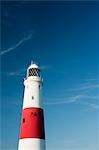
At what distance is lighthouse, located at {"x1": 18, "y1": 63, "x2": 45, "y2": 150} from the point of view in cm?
2412

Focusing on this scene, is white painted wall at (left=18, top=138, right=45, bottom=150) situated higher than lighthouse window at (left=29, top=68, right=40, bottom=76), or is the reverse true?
lighthouse window at (left=29, top=68, right=40, bottom=76)

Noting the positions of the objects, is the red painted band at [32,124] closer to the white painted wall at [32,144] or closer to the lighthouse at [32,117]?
the lighthouse at [32,117]

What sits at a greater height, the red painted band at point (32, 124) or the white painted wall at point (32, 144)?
the red painted band at point (32, 124)

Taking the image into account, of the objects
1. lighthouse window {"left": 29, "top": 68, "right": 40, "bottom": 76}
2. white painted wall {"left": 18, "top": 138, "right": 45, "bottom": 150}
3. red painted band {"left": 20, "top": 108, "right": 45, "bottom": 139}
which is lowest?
white painted wall {"left": 18, "top": 138, "right": 45, "bottom": 150}

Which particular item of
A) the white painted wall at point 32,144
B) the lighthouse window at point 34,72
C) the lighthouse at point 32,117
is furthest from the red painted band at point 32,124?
the lighthouse window at point 34,72

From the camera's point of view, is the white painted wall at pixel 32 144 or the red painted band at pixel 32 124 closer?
the white painted wall at pixel 32 144

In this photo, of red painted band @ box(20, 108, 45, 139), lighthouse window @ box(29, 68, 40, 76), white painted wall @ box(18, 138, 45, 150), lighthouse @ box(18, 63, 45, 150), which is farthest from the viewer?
lighthouse window @ box(29, 68, 40, 76)

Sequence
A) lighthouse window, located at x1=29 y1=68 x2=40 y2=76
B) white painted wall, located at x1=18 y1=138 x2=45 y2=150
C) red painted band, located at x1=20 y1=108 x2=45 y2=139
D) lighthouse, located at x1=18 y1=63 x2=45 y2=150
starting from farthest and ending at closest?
lighthouse window, located at x1=29 y1=68 x2=40 y2=76
red painted band, located at x1=20 y1=108 x2=45 y2=139
lighthouse, located at x1=18 y1=63 x2=45 y2=150
white painted wall, located at x1=18 y1=138 x2=45 y2=150

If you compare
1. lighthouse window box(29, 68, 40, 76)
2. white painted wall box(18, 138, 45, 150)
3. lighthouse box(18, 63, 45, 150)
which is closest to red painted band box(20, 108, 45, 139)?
lighthouse box(18, 63, 45, 150)

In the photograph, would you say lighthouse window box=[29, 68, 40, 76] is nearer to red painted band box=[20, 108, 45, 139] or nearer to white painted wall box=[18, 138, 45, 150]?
red painted band box=[20, 108, 45, 139]

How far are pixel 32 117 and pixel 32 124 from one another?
34cm

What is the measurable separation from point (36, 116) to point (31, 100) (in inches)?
31.5

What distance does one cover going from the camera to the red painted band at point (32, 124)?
24234mm

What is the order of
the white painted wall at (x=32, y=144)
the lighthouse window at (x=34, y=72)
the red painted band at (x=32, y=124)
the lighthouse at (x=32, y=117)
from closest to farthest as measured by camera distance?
the white painted wall at (x=32, y=144) < the lighthouse at (x=32, y=117) < the red painted band at (x=32, y=124) < the lighthouse window at (x=34, y=72)
